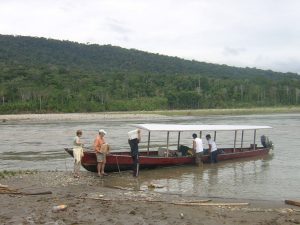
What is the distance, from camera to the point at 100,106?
103 meters

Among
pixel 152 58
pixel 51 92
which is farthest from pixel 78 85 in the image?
pixel 152 58

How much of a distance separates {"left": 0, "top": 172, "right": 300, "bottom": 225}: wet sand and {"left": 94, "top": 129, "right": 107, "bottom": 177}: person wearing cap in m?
2.50

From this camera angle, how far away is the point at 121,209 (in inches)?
496

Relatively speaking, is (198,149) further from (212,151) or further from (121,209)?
(121,209)

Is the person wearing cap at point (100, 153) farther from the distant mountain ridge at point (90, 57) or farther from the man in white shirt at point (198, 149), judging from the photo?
the distant mountain ridge at point (90, 57)

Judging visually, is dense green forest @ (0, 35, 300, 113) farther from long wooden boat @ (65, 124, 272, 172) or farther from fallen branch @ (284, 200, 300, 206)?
fallen branch @ (284, 200, 300, 206)

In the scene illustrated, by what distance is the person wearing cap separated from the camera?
18453 mm

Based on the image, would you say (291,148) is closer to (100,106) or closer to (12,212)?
(12,212)

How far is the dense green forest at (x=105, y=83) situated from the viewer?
337 ft

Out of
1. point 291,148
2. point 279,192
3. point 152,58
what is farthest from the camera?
point 152,58

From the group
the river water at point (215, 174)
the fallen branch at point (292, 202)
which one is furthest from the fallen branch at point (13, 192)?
the fallen branch at point (292, 202)

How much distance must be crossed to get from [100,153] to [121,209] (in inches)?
249

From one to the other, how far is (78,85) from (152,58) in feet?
212

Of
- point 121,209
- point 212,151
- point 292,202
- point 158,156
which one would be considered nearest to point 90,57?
point 212,151
